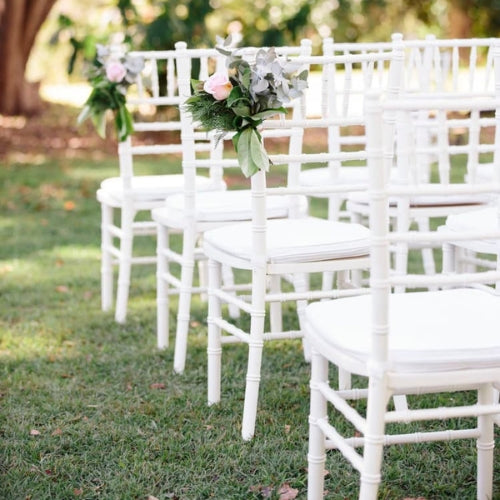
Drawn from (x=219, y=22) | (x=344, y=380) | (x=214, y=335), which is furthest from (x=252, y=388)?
(x=219, y=22)

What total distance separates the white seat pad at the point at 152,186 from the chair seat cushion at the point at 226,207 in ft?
1.33

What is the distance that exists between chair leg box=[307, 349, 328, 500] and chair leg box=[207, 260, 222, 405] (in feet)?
3.36

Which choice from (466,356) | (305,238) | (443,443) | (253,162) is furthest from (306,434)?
(466,356)

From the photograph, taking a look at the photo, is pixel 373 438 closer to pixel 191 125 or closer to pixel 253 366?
pixel 253 366

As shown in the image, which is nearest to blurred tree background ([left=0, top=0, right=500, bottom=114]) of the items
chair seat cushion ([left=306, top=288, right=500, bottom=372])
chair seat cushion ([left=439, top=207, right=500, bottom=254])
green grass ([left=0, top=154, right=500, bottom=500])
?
green grass ([left=0, top=154, right=500, bottom=500])

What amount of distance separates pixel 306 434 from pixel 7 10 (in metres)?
10.3

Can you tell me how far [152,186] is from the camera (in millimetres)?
4914

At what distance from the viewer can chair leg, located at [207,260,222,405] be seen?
371cm

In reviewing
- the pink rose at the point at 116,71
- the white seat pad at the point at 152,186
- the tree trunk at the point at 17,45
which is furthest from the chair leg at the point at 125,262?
the tree trunk at the point at 17,45

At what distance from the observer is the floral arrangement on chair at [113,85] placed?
488 cm

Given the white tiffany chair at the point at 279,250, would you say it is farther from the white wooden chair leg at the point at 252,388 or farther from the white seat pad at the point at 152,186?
the white seat pad at the point at 152,186

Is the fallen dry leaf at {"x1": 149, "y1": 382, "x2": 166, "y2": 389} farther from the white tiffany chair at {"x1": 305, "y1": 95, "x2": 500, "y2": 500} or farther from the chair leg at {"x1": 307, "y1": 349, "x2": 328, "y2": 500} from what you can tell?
the white tiffany chair at {"x1": 305, "y1": 95, "x2": 500, "y2": 500}

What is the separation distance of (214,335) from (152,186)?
1.40 m

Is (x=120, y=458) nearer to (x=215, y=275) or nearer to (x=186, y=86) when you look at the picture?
(x=215, y=275)
